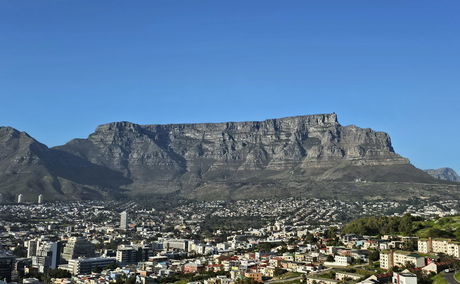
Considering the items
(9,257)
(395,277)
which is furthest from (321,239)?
(9,257)

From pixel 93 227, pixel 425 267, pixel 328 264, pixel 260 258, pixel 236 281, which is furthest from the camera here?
pixel 93 227

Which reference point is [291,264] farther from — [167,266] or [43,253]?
[43,253]

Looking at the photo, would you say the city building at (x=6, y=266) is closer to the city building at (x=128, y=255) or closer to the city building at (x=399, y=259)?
the city building at (x=128, y=255)

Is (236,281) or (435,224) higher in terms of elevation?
(435,224)

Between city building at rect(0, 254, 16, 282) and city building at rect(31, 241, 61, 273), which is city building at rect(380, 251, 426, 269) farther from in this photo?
city building at rect(31, 241, 61, 273)

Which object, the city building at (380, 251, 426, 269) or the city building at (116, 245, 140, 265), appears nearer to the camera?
the city building at (380, 251, 426, 269)

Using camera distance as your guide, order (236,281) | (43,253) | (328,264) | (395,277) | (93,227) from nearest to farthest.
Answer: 1. (395,277)
2. (236,281)
3. (328,264)
4. (43,253)
5. (93,227)

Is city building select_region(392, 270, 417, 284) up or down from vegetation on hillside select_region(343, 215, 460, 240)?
down

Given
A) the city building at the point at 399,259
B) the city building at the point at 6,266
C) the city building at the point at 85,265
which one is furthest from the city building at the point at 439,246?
the city building at the point at 6,266

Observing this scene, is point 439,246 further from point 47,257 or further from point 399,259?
point 47,257

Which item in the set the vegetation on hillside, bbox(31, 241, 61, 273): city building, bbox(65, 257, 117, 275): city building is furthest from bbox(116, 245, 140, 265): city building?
the vegetation on hillside

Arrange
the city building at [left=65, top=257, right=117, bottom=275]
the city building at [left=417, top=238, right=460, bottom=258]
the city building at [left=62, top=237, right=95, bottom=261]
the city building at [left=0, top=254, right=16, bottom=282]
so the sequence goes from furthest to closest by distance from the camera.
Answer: the city building at [left=62, top=237, right=95, bottom=261] < the city building at [left=65, top=257, right=117, bottom=275] < the city building at [left=0, top=254, right=16, bottom=282] < the city building at [left=417, top=238, right=460, bottom=258]
